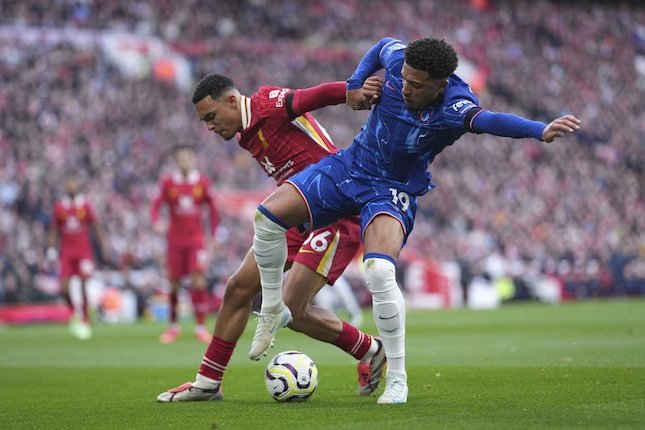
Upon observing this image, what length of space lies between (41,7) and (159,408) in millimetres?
27320

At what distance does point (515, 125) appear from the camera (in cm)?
604

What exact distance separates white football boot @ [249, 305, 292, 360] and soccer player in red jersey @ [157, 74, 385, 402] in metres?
0.09

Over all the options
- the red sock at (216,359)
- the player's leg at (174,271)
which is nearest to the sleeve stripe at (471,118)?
the red sock at (216,359)

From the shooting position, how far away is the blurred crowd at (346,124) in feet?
87.0

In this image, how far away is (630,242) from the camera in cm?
3303

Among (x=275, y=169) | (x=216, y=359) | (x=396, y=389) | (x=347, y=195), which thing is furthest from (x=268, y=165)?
(x=396, y=389)

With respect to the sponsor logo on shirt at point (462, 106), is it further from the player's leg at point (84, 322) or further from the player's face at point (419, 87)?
the player's leg at point (84, 322)

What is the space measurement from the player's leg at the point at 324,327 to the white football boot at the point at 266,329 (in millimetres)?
351

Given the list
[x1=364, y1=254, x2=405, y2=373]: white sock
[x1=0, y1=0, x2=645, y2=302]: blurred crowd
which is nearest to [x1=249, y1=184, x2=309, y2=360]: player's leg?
[x1=364, y1=254, x2=405, y2=373]: white sock

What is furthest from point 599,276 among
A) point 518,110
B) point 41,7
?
point 41,7

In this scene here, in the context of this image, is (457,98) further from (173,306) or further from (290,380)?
(173,306)

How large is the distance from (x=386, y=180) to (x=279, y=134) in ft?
3.59

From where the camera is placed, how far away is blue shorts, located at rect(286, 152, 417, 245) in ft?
21.9

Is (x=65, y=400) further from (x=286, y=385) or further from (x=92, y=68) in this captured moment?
(x=92, y=68)
